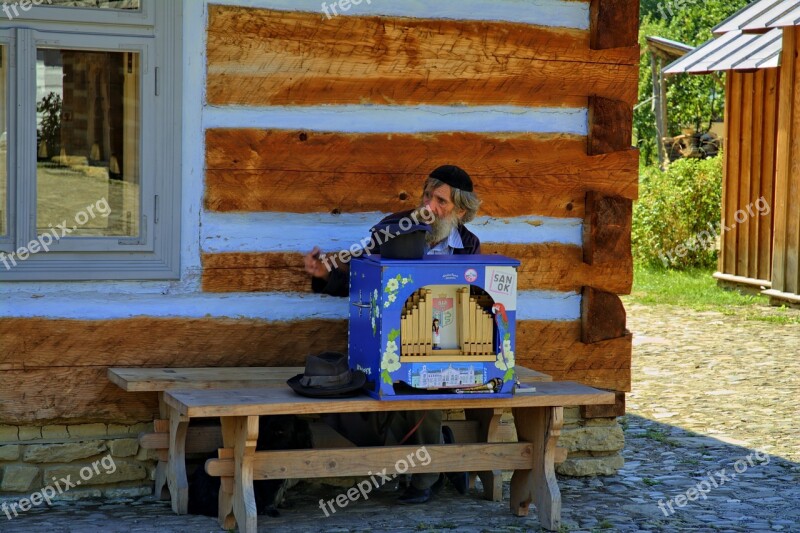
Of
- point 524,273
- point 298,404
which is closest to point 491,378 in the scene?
point 298,404

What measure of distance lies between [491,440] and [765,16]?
820cm

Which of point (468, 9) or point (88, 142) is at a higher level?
point (468, 9)

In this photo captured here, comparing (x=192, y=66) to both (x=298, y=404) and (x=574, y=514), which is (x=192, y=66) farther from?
(x=574, y=514)

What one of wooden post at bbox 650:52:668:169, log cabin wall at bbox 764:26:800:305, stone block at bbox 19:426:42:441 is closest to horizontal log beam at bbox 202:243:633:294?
stone block at bbox 19:426:42:441

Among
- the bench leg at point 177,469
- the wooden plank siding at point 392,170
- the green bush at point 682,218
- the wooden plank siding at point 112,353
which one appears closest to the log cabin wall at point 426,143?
the wooden plank siding at point 392,170

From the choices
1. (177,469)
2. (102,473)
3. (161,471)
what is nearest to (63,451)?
(102,473)

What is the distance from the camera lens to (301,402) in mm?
4852

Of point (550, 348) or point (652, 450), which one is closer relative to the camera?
point (550, 348)

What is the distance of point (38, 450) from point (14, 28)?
1957mm

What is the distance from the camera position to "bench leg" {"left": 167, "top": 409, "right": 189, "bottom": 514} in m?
5.29

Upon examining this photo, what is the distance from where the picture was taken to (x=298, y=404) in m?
4.84

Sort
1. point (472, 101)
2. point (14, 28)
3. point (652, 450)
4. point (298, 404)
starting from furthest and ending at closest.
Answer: point (652, 450)
point (472, 101)
point (14, 28)
point (298, 404)

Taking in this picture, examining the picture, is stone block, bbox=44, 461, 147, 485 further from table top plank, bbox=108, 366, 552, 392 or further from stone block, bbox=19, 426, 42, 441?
table top plank, bbox=108, 366, 552, 392

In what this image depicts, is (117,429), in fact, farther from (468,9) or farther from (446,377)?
(468,9)
